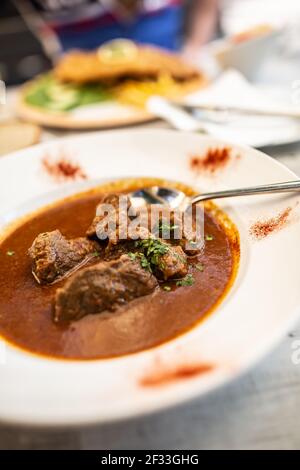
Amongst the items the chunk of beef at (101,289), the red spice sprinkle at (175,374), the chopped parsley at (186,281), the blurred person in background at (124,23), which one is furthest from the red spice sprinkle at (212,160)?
the blurred person in background at (124,23)

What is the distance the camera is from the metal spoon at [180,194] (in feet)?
8.99

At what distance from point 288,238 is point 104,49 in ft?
15.4

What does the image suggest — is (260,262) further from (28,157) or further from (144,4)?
(144,4)

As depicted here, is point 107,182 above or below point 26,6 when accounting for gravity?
below

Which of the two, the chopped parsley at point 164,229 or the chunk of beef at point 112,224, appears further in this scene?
the chopped parsley at point 164,229

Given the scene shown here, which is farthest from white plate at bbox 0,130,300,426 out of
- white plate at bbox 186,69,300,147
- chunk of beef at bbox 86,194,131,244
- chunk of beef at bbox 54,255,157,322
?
white plate at bbox 186,69,300,147

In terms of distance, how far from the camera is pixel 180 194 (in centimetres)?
328

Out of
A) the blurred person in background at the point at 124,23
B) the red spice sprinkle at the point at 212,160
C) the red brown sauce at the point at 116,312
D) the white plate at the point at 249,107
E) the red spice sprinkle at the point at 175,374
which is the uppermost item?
the blurred person in background at the point at 124,23

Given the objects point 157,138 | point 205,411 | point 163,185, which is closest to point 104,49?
point 157,138

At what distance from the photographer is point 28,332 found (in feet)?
7.52

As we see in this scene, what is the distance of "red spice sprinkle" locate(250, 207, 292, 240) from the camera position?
2521mm

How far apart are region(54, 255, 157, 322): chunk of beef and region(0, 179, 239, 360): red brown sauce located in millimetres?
41

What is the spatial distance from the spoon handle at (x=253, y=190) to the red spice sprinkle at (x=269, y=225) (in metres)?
0.15

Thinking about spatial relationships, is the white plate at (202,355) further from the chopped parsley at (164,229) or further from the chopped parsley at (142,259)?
the chopped parsley at (142,259)
